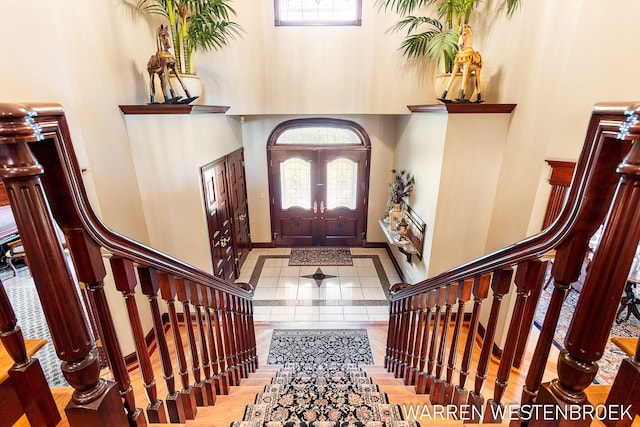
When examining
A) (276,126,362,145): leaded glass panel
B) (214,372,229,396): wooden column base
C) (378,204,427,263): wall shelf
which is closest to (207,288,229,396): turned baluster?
(214,372,229,396): wooden column base

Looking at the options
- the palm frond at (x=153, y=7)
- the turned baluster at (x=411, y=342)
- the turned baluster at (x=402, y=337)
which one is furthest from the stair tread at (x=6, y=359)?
the palm frond at (x=153, y=7)

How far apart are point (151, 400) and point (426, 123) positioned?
3904mm

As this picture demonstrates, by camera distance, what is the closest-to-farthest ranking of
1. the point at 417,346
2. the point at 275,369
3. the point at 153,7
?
1. the point at 417,346
2. the point at 275,369
3. the point at 153,7

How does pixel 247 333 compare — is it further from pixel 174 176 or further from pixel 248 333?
pixel 174 176

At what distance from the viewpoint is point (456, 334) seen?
5.27 feet

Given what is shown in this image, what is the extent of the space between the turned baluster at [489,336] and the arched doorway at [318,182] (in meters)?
5.12

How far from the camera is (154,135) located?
3.41 metres

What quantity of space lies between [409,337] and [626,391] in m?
1.63

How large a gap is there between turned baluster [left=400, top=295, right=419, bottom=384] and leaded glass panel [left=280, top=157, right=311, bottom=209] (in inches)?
168

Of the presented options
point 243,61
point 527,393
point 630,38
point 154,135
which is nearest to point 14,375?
point 527,393

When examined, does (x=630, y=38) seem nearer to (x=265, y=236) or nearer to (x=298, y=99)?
(x=298, y=99)

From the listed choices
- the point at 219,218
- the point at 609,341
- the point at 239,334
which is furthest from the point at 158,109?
the point at 609,341

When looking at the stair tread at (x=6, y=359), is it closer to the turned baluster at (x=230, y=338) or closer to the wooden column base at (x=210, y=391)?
the wooden column base at (x=210, y=391)

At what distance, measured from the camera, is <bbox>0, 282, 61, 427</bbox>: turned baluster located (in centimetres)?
87
